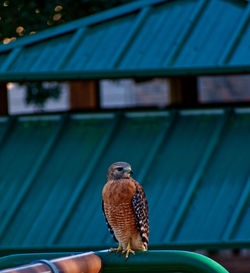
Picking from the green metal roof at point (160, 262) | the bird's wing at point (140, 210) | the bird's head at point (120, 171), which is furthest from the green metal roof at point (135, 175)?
the green metal roof at point (160, 262)

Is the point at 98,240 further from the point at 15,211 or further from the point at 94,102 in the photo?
the point at 94,102

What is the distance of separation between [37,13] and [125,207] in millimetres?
4829

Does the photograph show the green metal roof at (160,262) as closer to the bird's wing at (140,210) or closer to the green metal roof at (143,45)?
the bird's wing at (140,210)

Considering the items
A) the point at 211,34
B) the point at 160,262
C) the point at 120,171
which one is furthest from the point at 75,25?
the point at 160,262

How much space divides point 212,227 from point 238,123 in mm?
1671

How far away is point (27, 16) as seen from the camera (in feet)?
29.3

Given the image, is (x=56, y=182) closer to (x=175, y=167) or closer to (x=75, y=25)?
(x=175, y=167)

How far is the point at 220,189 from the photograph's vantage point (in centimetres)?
705

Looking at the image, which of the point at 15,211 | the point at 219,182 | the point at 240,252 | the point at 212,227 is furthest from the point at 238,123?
the point at 240,252

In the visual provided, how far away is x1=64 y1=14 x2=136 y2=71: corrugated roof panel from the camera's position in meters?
7.41

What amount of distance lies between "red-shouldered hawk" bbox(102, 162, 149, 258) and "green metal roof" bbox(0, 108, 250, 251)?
1626 millimetres

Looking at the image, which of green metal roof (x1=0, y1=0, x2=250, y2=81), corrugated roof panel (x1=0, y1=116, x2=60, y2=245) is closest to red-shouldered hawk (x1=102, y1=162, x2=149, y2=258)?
corrugated roof panel (x1=0, y1=116, x2=60, y2=245)

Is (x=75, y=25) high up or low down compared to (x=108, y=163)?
up

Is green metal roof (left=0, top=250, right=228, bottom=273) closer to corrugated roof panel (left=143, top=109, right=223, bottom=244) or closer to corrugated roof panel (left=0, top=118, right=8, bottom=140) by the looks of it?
corrugated roof panel (left=143, top=109, right=223, bottom=244)
